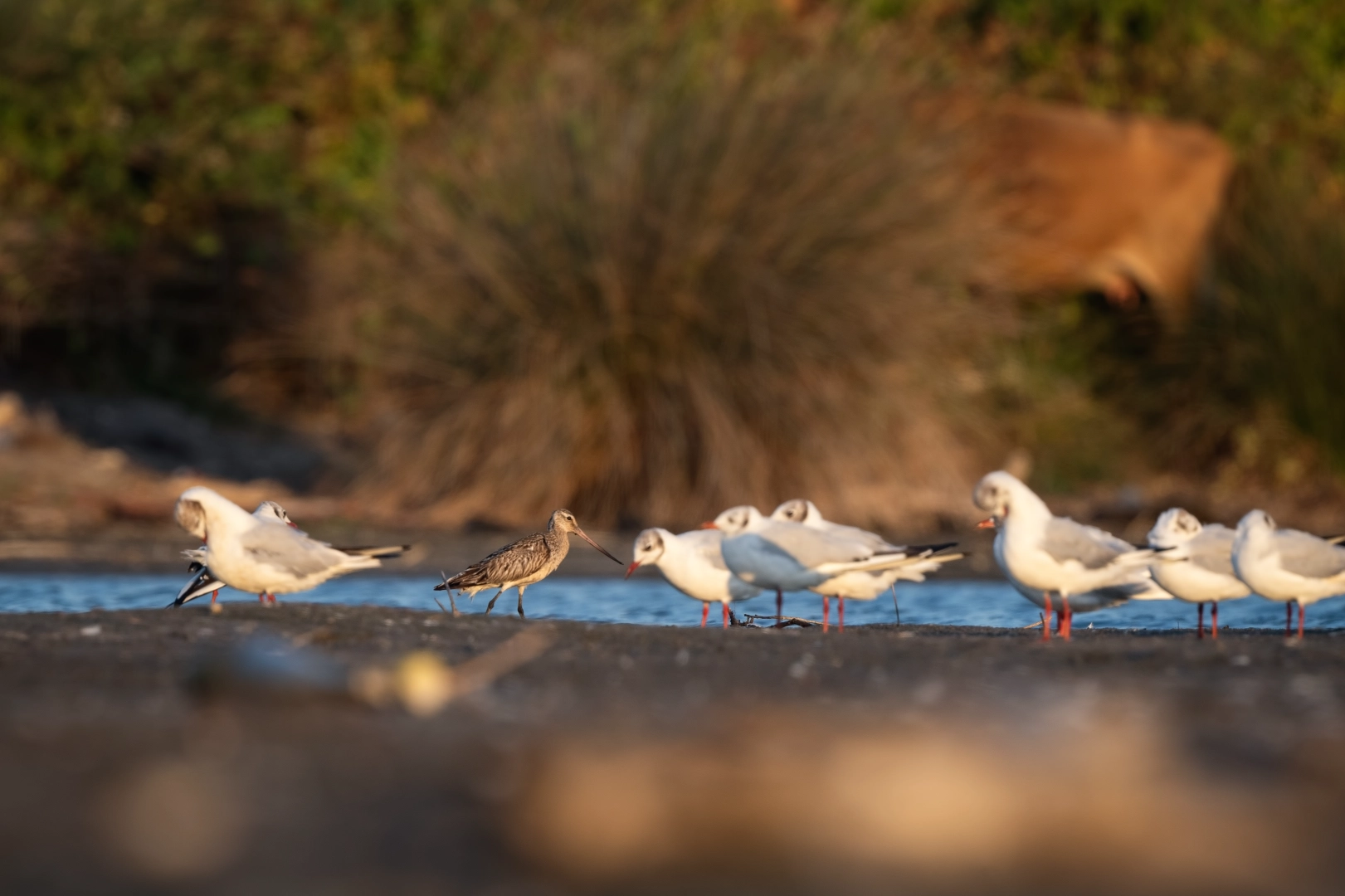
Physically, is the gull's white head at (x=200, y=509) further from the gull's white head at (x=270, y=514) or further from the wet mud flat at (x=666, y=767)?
the wet mud flat at (x=666, y=767)

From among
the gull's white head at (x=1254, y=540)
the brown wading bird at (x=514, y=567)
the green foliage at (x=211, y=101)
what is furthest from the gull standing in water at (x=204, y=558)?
the green foliage at (x=211, y=101)

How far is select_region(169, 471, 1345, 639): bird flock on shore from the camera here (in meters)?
6.13

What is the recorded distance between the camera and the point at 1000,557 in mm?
6199

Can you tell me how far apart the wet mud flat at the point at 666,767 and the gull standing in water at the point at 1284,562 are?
49 cm

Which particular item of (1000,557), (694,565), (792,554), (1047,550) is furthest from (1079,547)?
(694,565)

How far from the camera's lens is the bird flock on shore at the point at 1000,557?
613 centimetres

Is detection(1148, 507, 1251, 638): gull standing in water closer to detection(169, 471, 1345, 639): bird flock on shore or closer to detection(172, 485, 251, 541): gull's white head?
detection(169, 471, 1345, 639): bird flock on shore

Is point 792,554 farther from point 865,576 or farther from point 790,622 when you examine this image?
point 790,622

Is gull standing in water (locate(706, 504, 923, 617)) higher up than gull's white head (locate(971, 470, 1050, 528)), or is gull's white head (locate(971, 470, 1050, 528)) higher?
gull's white head (locate(971, 470, 1050, 528))

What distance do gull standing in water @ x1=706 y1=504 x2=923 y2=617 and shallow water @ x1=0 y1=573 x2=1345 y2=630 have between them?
753 millimetres

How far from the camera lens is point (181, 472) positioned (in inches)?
515

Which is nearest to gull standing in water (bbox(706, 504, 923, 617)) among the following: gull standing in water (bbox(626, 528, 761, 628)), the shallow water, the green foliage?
gull standing in water (bbox(626, 528, 761, 628))

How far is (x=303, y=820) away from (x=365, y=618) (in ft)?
8.73

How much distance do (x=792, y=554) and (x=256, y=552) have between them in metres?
1.82
